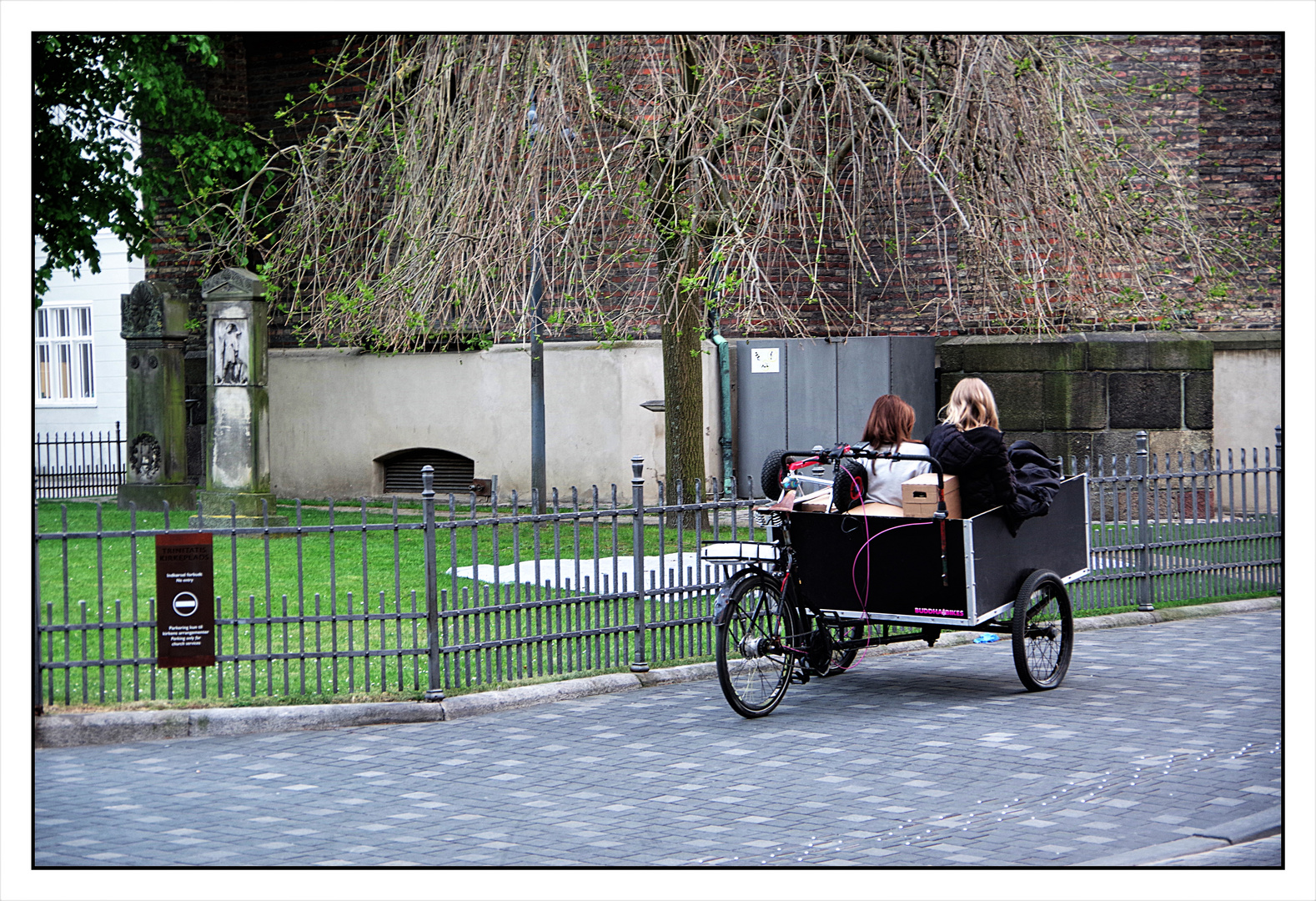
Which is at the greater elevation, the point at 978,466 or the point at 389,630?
the point at 978,466

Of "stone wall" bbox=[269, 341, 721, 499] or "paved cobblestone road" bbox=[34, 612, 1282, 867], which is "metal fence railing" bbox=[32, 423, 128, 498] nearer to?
"stone wall" bbox=[269, 341, 721, 499]

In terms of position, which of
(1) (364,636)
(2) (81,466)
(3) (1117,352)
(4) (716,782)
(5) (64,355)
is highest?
(5) (64,355)

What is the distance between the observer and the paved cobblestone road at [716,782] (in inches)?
215

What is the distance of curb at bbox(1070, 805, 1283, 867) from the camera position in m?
5.21

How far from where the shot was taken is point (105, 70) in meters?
20.3

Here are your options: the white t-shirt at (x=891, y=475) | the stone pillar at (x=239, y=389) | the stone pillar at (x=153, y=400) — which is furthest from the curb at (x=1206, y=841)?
the stone pillar at (x=153, y=400)

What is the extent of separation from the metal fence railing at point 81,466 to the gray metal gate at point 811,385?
35.4ft

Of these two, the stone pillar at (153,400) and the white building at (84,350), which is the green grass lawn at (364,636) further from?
the white building at (84,350)

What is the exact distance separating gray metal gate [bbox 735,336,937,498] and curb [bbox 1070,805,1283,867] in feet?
42.9

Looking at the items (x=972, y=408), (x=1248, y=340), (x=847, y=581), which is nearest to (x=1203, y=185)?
(x=1248, y=340)

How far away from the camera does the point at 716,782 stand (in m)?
6.48

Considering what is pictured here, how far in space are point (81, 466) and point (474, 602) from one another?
19.0 metres

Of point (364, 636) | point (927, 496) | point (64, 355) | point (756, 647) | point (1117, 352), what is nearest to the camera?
point (756, 647)

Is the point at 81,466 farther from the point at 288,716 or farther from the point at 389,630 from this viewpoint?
the point at 288,716
